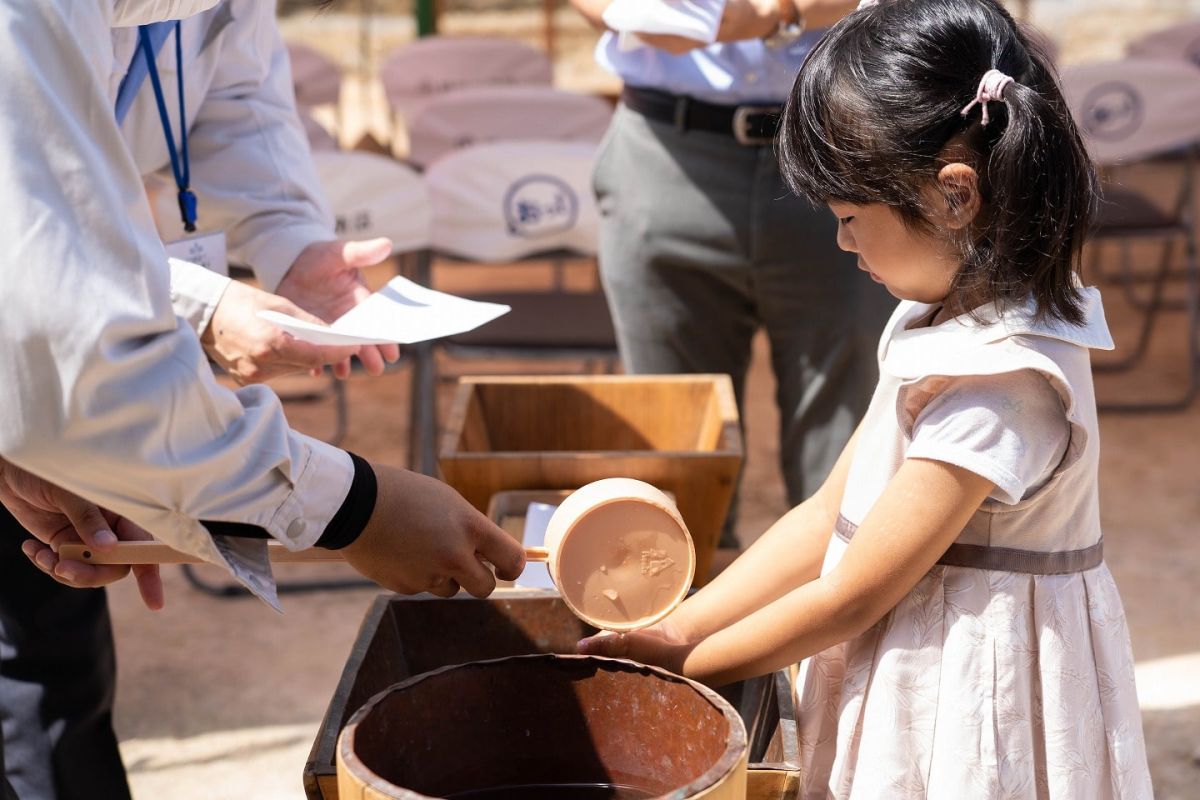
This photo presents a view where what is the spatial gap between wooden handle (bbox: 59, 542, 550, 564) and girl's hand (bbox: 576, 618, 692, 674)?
258 millimetres

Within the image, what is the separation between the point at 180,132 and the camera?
1699 millimetres

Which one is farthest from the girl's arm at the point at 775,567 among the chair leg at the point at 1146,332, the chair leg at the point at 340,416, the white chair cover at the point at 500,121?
the chair leg at the point at 1146,332

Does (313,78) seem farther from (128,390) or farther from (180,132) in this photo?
(128,390)

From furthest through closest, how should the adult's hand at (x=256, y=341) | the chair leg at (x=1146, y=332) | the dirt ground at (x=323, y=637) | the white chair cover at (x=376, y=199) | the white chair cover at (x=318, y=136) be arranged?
the chair leg at (x=1146, y=332) → the white chair cover at (x=318, y=136) → the white chair cover at (x=376, y=199) → the dirt ground at (x=323, y=637) → the adult's hand at (x=256, y=341)

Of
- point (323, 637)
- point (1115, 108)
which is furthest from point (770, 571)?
point (1115, 108)

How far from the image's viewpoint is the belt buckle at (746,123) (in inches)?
75.2

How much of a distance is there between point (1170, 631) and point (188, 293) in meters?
2.33

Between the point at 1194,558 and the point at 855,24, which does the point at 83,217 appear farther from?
the point at 1194,558

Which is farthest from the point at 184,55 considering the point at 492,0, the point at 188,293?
the point at 492,0

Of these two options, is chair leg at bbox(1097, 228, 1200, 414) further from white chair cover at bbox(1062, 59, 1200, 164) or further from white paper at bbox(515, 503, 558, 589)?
white paper at bbox(515, 503, 558, 589)

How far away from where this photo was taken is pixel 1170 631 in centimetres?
289

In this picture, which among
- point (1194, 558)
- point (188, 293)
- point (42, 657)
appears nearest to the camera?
point (188, 293)

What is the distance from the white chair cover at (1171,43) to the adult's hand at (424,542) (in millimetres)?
4829

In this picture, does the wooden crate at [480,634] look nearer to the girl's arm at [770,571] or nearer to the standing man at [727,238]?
the girl's arm at [770,571]
